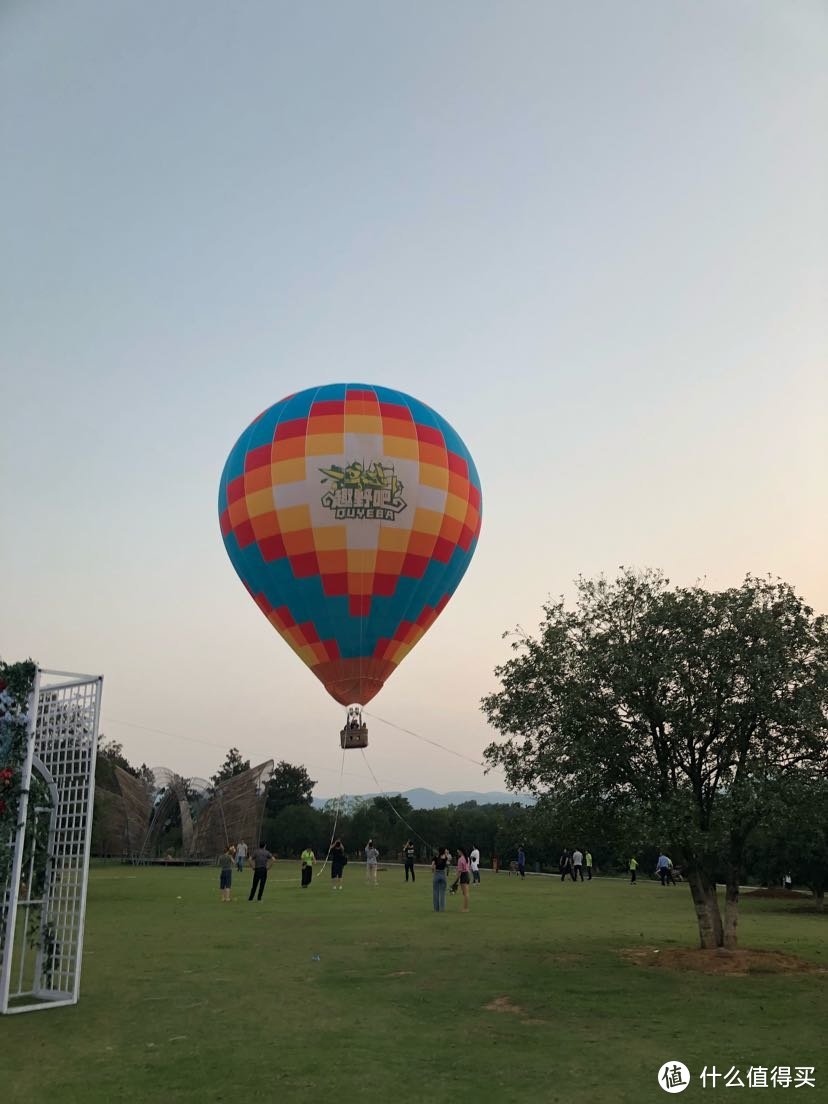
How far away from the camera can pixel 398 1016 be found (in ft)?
43.4

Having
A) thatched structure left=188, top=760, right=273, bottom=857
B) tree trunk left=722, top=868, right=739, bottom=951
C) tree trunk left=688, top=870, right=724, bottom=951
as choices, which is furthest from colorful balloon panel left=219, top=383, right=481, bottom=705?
thatched structure left=188, top=760, right=273, bottom=857

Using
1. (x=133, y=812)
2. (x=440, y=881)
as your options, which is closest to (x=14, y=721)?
(x=440, y=881)

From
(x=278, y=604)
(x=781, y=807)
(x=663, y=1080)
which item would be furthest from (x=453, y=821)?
(x=663, y=1080)

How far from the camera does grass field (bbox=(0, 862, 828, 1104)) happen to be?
10156 mm

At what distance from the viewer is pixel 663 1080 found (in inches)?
408

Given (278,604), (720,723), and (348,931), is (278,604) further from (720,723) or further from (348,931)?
(720,723)

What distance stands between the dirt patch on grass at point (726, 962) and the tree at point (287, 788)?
291 feet

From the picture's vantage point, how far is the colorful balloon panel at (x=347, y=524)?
30391mm

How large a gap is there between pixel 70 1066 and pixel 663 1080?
6873 mm

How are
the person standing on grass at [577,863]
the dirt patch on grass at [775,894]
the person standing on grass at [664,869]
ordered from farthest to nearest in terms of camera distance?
A: the person standing on grass at [577,863]
the person standing on grass at [664,869]
the dirt patch on grass at [775,894]

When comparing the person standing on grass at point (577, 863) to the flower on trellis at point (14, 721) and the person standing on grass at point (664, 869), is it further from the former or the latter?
the flower on trellis at point (14, 721)
